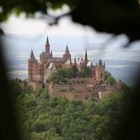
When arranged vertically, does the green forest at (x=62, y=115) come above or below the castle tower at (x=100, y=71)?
below

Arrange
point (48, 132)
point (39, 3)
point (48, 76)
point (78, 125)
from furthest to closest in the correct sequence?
1. point (48, 76)
2. point (78, 125)
3. point (48, 132)
4. point (39, 3)

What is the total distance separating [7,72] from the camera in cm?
72

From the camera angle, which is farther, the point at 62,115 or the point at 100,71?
the point at 62,115

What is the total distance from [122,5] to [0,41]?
220 mm

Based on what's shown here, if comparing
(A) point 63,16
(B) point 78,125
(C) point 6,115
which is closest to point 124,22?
(A) point 63,16

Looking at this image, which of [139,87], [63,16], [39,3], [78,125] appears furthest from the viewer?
[78,125]

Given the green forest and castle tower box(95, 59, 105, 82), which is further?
the green forest

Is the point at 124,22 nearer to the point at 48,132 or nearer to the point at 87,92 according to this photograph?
the point at 48,132

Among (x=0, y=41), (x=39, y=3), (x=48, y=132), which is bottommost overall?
(x=48, y=132)

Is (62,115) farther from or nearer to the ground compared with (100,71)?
nearer to the ground

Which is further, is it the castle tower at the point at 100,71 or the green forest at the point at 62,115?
Result: the green forest at the point at 62,115

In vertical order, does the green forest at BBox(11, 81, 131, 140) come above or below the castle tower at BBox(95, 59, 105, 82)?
below

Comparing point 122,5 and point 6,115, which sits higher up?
point 122,5

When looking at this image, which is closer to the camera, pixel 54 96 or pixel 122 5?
pixel 122 5
